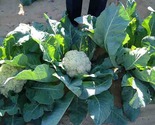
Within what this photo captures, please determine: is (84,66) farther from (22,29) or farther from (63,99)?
(22,29)

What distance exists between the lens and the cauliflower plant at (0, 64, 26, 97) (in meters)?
2.15

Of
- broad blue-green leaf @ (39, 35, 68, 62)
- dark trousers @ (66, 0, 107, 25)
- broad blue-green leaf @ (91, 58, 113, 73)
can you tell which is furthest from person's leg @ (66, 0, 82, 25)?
broad blue-green leaf @ (91, 58, 113, 73)

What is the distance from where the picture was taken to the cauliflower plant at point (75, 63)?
7.17ft

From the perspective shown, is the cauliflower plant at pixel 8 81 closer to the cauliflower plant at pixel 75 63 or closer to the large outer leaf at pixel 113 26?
the cauliflower plant at pixel 75 63

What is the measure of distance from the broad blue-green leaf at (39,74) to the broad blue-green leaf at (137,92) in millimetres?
437

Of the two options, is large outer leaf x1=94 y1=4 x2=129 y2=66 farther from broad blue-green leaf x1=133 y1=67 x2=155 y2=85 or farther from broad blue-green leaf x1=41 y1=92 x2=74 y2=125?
broad blue-green leaf x1=41 y1=92 x2=74 y2=125

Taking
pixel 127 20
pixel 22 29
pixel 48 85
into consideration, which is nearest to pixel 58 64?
pixel 48 85

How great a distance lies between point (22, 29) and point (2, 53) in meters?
0.19

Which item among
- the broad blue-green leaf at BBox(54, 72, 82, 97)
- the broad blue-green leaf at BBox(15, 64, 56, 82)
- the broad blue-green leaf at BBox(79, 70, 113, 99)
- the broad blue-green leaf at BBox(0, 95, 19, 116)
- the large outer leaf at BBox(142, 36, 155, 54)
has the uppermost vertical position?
the large outer leaf at BBox(142, 36, 155, 54)

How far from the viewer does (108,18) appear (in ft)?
7.04

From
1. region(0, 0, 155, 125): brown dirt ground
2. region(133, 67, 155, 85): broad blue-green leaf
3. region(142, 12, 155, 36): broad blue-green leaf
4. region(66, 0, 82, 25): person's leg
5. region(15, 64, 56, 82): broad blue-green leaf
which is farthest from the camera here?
region(0, 0, 155, 125): brown dirt ground

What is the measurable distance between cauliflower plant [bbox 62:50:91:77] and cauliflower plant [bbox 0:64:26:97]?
0.27 metres

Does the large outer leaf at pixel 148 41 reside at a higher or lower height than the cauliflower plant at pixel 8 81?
higher

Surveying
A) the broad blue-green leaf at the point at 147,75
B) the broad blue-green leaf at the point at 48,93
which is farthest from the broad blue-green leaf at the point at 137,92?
the broad blue-green leaf at the point at 48,93
